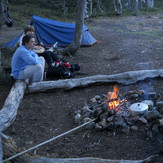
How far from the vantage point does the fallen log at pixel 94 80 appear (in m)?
5.57

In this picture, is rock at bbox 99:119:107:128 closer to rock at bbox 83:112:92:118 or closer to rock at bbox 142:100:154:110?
rock at bbox 83:112:92:118

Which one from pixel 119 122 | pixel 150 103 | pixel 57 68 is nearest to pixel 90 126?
pixel 119 122

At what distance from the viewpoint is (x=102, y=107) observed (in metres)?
4.36

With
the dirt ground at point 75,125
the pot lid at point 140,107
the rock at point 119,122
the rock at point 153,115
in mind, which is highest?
the pot lid at point 140,107

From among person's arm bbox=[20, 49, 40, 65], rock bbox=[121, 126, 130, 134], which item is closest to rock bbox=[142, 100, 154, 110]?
rock bbox=[121, 126, 130, 134]

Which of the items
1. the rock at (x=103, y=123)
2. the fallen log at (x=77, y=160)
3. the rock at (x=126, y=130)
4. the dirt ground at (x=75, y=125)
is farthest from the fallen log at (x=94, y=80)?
the fallen log at (x=77, y=160)

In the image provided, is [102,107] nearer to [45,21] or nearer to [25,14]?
[45,21]

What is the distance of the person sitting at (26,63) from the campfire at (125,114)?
59.5 inches

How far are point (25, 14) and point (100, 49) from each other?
14.6 metres

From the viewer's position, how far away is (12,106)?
4.50m

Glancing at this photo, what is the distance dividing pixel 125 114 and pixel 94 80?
1731mm

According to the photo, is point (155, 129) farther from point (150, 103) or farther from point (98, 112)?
point (98, 112)

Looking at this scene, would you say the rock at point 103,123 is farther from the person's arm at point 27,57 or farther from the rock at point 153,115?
the person's arm at point 27,57

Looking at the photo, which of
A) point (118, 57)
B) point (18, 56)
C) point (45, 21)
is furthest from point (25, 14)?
point (18, 56)
